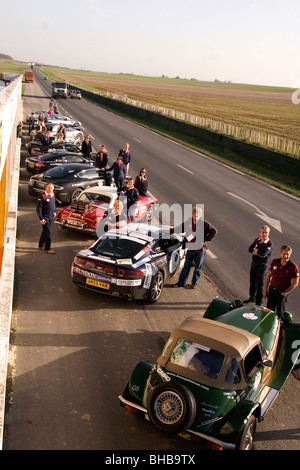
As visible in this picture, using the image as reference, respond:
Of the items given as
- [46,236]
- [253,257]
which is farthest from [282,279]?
[46,236]

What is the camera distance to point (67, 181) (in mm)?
16125

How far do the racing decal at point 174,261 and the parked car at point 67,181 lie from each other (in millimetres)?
5866

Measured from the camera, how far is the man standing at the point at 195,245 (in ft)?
34.9

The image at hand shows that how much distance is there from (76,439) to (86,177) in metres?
11.8

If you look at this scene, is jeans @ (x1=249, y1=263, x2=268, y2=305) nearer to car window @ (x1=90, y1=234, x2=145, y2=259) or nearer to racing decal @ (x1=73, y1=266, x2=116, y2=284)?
car window @ (x1=90, y1=234, x2=145, y2=259)

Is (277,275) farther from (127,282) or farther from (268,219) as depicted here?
(268,219)

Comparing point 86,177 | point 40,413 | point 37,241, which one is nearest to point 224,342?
point 40,413

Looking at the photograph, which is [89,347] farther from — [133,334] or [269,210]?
[269,210]

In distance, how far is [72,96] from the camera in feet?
232

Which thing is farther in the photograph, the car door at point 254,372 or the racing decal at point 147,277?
the racing decal at point 147,277

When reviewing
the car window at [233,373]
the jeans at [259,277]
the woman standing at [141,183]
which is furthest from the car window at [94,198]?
the car window at [233,373]

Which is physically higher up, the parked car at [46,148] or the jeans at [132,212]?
the parked car at [46,148]

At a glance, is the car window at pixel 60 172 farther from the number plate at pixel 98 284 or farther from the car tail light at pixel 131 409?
the car tail light at pixel 131 409

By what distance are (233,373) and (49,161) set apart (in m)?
14.5
